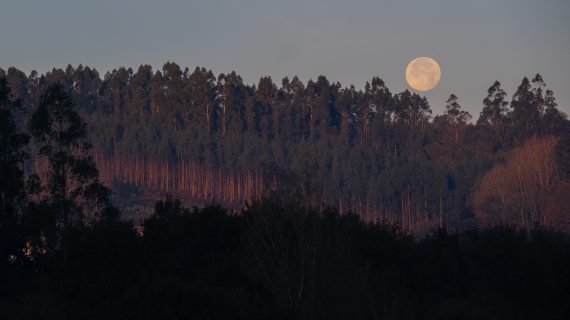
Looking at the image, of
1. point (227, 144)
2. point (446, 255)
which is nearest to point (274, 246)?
point (446, 255)

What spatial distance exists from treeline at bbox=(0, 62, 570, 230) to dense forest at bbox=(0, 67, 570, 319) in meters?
0.44

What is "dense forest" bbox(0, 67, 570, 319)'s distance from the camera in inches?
1377

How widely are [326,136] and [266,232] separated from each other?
113 meters

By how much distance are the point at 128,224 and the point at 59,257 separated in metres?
4.60

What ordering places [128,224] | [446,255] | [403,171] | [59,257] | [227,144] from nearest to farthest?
[59,257] → [128,224] → [446,255] → [403,171] → [227,144]

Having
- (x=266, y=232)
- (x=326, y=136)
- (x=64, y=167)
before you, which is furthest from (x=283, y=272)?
(x=326, y=136)

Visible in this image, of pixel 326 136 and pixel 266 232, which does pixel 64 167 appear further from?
pixel 326 136

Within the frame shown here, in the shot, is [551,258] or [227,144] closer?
[551,258]

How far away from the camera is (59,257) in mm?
46406

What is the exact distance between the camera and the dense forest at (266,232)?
3497cm

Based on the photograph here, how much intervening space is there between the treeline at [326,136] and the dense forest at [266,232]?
44 cm

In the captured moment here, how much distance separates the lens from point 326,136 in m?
149

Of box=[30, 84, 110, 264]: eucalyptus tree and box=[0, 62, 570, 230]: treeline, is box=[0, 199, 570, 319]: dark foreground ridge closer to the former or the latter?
box=[30, 84, 110, 264]: eucalyptus tree

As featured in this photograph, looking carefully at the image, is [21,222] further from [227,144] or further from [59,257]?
[227,144]
